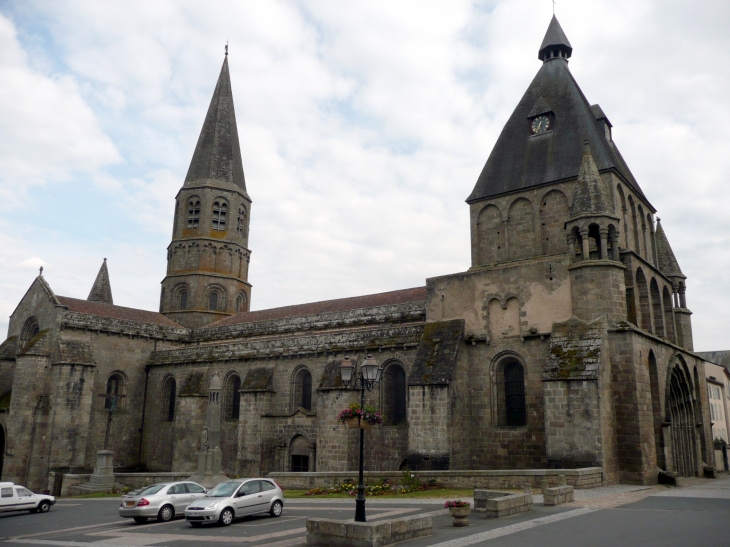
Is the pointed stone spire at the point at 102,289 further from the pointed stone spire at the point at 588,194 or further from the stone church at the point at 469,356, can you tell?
the pointed stone spire at the point at 588,194

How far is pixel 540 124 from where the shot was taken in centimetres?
3209

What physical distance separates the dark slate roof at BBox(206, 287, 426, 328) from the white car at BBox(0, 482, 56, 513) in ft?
62.2

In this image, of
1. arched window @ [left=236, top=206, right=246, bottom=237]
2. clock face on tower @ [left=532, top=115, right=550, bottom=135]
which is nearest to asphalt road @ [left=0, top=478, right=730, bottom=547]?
clock face on tower @ [left=532, top=115, right=550, bottom=135]

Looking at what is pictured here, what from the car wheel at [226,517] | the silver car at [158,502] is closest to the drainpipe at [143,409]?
the silver car at [158,502]

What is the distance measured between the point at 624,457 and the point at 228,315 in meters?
32.3

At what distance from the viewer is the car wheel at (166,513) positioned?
1789 cm

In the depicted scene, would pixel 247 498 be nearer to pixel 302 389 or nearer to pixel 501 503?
pixel 501 503

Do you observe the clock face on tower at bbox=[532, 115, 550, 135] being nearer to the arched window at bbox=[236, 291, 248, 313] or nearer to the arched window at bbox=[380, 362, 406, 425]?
the arched window at bbox=[380, 362, 406, 425]

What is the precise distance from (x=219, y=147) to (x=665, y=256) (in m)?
34.0

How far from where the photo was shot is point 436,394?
24.7m

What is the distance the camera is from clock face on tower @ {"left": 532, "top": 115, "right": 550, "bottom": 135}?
31828 millimetres

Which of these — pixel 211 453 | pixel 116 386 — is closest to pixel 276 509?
pixel 211 453

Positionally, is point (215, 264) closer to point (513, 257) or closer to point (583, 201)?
point (513, 257)

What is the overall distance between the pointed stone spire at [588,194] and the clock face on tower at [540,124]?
672 cm
